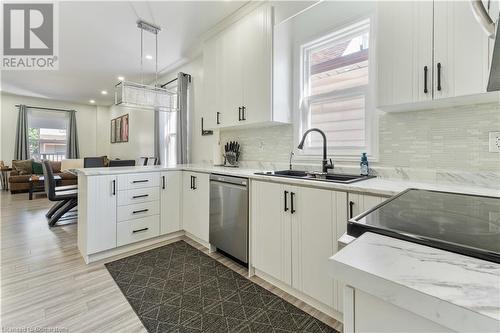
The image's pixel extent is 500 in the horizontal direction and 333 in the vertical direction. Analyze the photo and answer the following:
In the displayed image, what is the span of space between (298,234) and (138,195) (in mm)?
1895

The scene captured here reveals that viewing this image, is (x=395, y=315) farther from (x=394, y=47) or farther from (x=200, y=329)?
(x=394, y=47)

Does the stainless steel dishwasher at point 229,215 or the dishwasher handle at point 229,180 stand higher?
the dishwasher handle at point 229,180

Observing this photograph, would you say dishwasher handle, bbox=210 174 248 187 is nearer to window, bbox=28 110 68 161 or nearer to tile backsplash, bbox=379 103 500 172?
tile backsplash, bbox=379 103 500 172

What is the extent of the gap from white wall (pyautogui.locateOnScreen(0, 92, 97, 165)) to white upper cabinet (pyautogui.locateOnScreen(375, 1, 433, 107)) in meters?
9.33

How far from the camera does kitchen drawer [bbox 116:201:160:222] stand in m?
2.53

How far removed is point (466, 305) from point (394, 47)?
1.63 m

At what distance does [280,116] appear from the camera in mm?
2379

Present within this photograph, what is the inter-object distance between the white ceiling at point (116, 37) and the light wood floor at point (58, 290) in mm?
2769

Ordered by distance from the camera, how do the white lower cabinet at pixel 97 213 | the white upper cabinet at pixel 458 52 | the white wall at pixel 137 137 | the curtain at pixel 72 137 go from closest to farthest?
the white upper cabinet at pixel 458 52 → the white lower cabinet at pixel 97 213 → the white wall at pixel 137 137 → the curtain at pixel 72 137

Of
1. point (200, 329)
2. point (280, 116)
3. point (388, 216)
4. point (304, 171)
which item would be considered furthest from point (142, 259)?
point (388, 216)

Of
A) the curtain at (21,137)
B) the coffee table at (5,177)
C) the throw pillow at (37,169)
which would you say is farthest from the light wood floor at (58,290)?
the curtain at (21,137)

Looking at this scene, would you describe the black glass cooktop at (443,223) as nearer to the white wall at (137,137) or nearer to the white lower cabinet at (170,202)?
the white lower cabinet at (170,202)

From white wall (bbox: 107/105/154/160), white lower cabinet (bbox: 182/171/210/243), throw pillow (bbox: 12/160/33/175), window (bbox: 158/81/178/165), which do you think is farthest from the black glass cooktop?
throw pillow (bbox: 12/160/33/175)

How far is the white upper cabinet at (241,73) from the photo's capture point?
2322 millimetres
